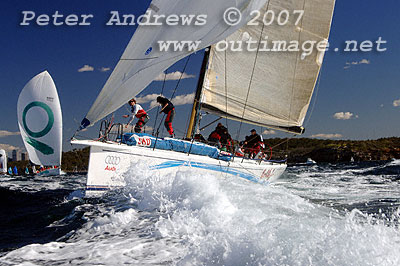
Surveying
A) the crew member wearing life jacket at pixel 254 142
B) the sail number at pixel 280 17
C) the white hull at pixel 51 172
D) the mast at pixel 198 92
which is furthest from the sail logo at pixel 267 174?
the white hull at pixel 51 172

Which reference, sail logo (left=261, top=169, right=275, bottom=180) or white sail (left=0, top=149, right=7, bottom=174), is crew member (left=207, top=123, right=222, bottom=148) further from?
white sail (left=0, top=149, right=7, bottom=174)

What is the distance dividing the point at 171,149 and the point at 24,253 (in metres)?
5.25

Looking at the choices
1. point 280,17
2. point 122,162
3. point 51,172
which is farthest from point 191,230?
point 51,172

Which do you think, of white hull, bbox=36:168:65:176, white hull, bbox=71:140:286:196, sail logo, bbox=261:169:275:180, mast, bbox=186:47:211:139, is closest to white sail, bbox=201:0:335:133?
mast, bbox=186:47:211:139

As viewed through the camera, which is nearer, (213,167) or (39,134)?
(213,167)

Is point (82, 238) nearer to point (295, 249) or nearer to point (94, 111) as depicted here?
point (295, 249)

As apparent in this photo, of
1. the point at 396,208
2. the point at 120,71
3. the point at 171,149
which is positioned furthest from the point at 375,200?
the point at 120,71

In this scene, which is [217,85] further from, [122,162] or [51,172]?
[51,172]

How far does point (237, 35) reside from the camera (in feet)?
41.2

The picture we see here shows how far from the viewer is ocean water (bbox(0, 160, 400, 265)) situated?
3102 millimetres

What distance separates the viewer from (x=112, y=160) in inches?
300

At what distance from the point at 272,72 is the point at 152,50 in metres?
7.17

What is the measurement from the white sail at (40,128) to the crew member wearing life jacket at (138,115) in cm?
1088

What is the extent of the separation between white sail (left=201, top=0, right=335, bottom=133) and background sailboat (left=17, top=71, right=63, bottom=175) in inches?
436
